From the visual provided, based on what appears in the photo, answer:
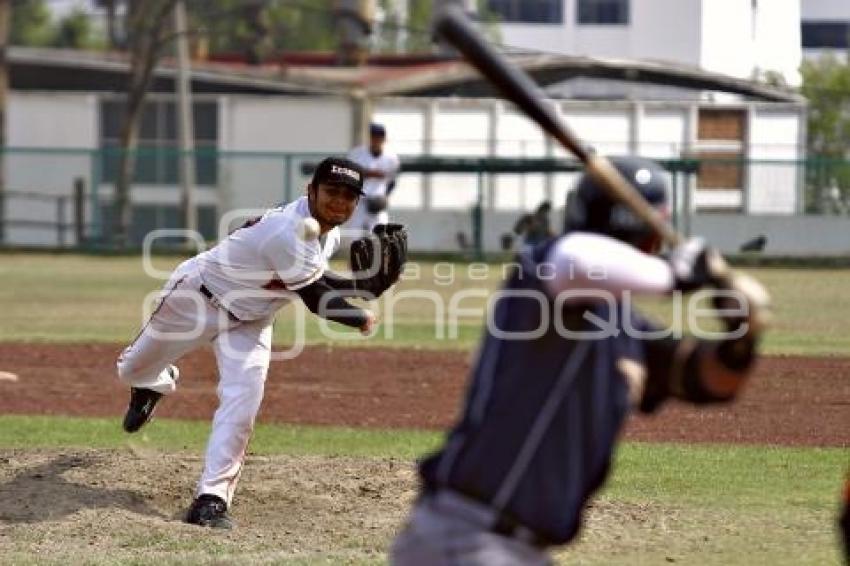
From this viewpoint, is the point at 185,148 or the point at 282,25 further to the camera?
the point at 282,25

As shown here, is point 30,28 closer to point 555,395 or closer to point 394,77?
point 394,77

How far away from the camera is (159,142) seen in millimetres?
43625

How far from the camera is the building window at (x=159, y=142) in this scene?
39312 mm

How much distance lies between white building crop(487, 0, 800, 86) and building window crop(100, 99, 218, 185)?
34.1ft

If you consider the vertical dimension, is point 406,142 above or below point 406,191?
above

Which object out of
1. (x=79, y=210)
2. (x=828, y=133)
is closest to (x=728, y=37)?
(x=828, y=133)

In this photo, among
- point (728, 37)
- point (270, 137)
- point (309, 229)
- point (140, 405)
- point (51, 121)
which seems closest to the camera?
point (309, 229)

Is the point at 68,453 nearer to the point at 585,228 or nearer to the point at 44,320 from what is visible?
the point at 585,228

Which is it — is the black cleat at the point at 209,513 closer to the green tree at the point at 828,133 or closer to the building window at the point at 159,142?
the green tree at the point at 828,133

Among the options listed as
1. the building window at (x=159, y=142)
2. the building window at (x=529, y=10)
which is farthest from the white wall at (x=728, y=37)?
the building window at (x=529, y=10)

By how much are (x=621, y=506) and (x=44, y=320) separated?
1355 centimetres

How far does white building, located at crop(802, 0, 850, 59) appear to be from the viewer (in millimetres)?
49312

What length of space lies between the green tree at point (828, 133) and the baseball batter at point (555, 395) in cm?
2980

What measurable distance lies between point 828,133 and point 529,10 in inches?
933
